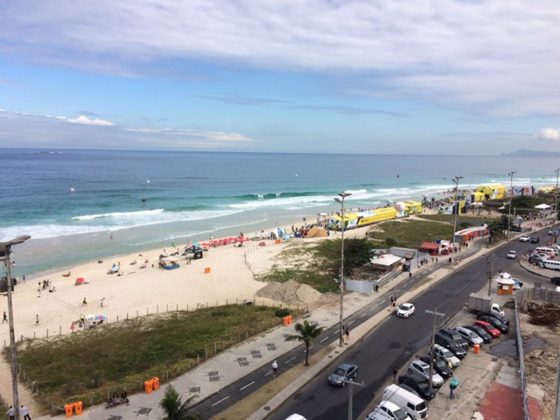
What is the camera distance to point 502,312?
31.0m

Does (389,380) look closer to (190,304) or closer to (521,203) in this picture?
(190,304)

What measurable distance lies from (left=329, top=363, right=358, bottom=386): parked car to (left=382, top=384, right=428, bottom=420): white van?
2.29 meters

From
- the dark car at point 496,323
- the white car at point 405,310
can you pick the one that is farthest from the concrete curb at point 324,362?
the dark car at point 496,323

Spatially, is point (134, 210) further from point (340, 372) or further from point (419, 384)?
point (419, 384)

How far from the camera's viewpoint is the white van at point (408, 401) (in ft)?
60.6

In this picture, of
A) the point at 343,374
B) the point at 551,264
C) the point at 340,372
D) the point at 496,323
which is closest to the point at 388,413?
the point at 343,374

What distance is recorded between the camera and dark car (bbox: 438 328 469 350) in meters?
25.3

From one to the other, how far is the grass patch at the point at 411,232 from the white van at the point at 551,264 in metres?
14.6

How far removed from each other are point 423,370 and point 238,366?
1003cm

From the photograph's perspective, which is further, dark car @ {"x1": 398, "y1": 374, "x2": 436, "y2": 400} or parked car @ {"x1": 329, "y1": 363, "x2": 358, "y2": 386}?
parked car @ {"x1": 329, "y1": 363, "x2": 358, "y2": 386}

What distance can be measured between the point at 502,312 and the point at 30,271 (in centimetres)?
4902

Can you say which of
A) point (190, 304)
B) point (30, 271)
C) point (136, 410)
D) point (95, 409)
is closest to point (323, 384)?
point (136, 410)

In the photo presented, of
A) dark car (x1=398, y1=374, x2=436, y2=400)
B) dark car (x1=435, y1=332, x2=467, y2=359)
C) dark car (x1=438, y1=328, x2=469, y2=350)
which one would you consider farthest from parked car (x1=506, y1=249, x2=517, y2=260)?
dark car (x1=398, y1=374, x2=436, y2=400)

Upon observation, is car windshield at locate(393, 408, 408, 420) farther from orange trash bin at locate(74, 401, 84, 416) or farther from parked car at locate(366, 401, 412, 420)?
orange trash bin at locate(74, 401, 84, 416)
